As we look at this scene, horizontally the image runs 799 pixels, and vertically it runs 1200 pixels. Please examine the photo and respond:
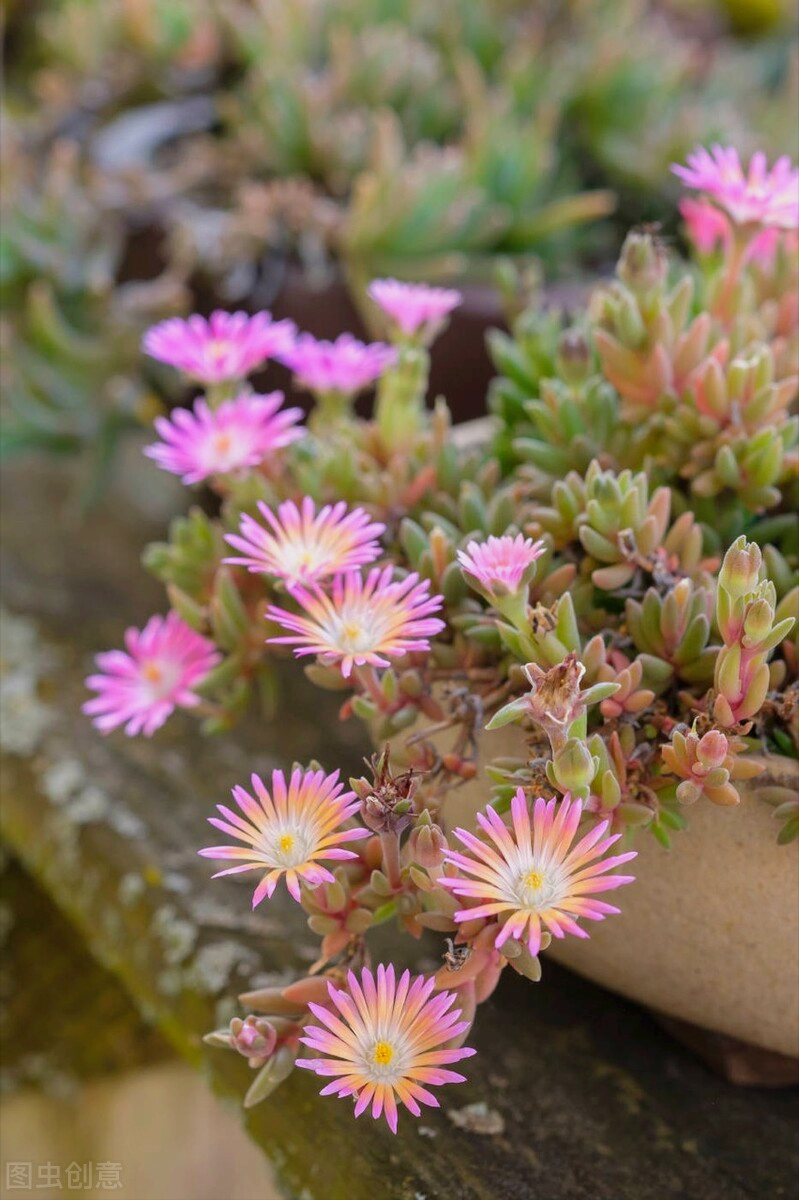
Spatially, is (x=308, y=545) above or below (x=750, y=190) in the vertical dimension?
below

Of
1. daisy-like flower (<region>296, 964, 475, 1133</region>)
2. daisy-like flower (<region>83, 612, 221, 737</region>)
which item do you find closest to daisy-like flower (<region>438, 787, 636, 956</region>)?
daisy-like flower (<region>296, 964, 475, 1133</region>)

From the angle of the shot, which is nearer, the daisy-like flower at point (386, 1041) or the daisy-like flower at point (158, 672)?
the daisy-like flower at point (386, 1041)

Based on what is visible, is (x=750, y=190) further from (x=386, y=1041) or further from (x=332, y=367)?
(x=386, y=1041)

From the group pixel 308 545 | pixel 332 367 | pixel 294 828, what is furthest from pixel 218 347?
pixel 294 828

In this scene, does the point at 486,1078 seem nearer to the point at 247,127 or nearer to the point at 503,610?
the point at 503,610

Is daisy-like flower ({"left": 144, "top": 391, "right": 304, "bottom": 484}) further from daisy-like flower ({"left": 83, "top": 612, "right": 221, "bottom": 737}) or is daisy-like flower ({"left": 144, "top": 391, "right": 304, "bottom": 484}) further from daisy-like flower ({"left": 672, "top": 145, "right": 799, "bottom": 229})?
daisy-like flower ({"left": 672, "top": 145, "right": 799, "bottom": 229})

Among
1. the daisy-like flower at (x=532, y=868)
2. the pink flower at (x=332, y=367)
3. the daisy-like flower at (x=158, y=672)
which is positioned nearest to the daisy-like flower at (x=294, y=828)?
the daisy-like flower at (x=532, y=868)

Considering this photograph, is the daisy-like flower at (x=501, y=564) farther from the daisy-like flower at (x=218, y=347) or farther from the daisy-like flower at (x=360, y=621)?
the daisy-like flower at (x=218, y=347)
